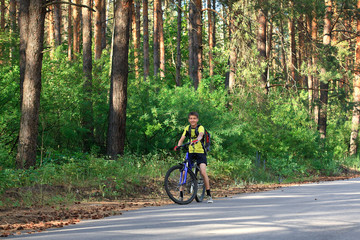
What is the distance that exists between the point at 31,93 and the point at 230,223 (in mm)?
9270

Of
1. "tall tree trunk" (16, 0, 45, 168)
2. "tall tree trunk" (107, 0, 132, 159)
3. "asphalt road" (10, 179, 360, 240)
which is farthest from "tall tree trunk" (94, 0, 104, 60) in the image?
"asphalt road" (10, 179, 360, 240)

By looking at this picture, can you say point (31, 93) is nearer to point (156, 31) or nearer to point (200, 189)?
point (200, 189)

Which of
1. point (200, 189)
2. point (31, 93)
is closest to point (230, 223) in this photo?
point (200, 189)

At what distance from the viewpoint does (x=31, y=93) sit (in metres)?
15.3

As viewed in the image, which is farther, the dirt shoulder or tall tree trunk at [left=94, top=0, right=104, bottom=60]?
tall tree trunk at [left=94, top=0, right=104, bottom=60]

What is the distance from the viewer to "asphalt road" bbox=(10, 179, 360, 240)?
22.9ft

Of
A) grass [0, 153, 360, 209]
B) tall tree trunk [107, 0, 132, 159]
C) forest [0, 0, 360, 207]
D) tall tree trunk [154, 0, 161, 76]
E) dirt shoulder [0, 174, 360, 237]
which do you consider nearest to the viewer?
dirt shoulder [0, 174, 360, 237]

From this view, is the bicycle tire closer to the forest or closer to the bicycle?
the bicycle

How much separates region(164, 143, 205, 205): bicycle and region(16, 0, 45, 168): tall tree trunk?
18.0 feet

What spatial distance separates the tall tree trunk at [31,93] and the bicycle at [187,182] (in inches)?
216

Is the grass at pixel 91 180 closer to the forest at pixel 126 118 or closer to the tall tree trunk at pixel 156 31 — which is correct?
the forest at pixel 126 118

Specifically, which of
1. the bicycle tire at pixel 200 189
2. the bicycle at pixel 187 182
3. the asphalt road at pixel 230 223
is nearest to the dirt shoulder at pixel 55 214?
the asphalt road at pixel 230 223

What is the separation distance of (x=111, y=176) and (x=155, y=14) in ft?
98.3

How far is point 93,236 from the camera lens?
7.14 metres
